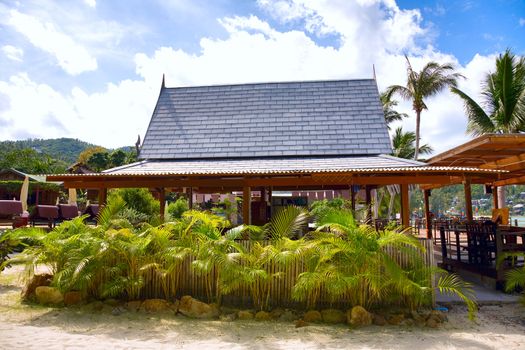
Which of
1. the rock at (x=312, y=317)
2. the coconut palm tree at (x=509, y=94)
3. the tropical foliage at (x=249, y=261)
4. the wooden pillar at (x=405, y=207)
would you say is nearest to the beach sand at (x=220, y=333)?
the rock at (x=312, y=317)

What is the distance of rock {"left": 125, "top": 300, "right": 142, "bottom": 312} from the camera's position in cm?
735

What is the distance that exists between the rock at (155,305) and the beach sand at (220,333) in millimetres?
203

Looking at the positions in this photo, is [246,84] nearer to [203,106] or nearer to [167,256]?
[203,106]

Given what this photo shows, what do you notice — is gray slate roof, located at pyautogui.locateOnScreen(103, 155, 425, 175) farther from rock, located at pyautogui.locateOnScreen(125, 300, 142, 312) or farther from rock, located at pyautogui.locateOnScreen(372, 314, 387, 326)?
rock, located at pyautogui.locateOnScreen(372, 314, 387, 326)

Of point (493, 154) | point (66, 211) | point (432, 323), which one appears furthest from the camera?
point (66, 211)

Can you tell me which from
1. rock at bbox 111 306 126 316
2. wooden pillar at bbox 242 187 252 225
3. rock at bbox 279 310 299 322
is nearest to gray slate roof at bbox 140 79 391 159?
wooden pillar at bbox 242 187 252 225

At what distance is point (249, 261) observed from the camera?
24.4ft

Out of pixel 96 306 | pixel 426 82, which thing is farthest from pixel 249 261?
pixel 426 82

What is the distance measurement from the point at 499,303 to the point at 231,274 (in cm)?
519

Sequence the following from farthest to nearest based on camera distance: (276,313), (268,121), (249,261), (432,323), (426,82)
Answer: (426,82)
(268,121)
(249,261)
(276,313)
(432,323)

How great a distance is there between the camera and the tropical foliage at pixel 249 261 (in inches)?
270

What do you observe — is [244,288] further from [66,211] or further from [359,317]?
[66,211]

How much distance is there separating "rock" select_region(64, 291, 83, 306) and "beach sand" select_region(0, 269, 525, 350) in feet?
0.87

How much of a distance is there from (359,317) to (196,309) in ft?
9.13
